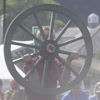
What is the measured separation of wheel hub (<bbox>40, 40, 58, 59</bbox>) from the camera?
3.76m

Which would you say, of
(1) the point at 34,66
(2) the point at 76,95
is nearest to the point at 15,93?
(2) the point at 76,95

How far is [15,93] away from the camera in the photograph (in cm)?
548

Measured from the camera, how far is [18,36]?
27859 millimetres

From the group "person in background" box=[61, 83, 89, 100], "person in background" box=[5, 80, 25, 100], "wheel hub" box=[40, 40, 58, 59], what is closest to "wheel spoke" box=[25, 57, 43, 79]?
"wheel hub" box=[40, 40, 58, 59]

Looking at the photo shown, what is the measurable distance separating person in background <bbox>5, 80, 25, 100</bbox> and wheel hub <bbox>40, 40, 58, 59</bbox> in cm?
169

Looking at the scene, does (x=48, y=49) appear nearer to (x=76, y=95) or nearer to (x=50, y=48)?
(x=50, y=48)

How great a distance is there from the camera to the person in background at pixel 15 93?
5.39m

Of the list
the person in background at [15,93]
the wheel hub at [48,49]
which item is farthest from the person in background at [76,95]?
the wheel hub at [48,49]

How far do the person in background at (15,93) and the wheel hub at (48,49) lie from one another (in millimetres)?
1695

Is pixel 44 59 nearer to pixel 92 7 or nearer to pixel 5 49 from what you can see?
pixel 5 49

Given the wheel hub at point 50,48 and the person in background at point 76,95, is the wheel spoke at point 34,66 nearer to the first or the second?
the wheel hub at point 50,48

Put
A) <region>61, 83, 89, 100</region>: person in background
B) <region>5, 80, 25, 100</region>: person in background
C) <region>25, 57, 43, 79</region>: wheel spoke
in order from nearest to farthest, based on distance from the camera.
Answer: <region>25, 57, 43, 79</region>: wheel spoke < <region>61, 83, 89, 100</region>: person in background < <region>5, 80, 25, 100</region>: person in background

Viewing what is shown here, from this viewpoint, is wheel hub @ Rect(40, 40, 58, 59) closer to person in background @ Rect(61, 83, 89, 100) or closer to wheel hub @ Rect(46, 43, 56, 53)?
wheel hub @ Rect(46, 43, 56, 53)

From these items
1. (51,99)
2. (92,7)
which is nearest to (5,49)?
(51,99)
